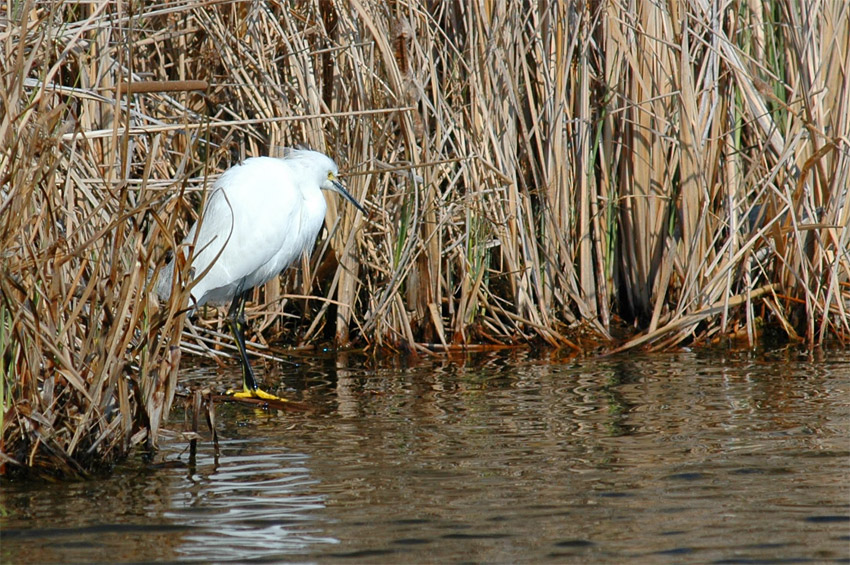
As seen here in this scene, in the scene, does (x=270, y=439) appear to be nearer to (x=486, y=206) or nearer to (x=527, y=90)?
(x=486, y=206)

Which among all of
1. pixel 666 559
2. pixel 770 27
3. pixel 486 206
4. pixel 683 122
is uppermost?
pixel 770 27

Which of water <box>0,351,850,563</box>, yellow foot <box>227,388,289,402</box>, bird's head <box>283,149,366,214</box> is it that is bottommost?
water <box>0,351,850,563</box>

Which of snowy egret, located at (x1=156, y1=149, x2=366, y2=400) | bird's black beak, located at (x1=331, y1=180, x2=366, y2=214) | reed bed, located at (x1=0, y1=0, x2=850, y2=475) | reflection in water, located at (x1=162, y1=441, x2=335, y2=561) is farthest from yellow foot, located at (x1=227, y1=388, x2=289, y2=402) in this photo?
bird's black beak, located at (x1=331, y1=180, x2=366, y2=214)

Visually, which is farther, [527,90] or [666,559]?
[527,90]

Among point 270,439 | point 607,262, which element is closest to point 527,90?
point 607,262

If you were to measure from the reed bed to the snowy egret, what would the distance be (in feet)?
0.60

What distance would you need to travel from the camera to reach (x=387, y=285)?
5188 mm

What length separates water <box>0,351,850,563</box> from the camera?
2.54 metres

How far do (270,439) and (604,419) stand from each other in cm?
115

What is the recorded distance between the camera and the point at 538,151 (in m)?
5.34

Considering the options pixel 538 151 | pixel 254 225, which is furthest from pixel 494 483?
pixel 538 151

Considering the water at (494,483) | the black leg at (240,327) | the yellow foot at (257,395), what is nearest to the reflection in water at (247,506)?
the water at (494,483)

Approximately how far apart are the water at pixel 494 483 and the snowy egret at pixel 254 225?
58cm

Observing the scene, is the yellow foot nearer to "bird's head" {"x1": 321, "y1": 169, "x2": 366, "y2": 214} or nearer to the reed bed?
the reed bed
